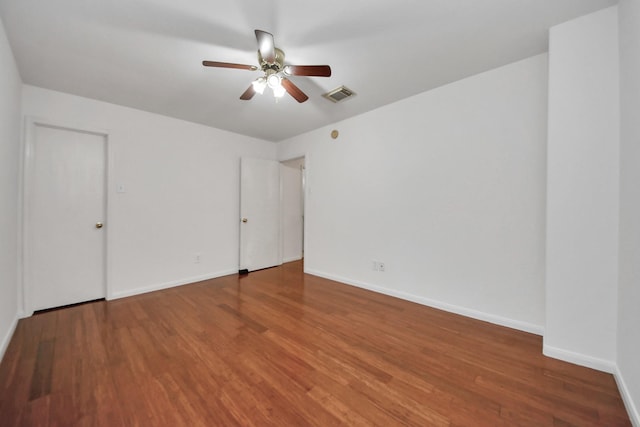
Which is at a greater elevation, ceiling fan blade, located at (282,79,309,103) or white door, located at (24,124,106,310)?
ceiling fan blade, located at (282,79,309,103)

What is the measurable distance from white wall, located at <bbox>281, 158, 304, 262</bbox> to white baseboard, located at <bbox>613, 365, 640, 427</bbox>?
421 centimetres

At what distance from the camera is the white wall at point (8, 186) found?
1.77 m

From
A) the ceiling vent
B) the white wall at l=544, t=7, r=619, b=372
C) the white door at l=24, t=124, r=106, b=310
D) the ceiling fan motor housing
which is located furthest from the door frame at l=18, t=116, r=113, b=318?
the white wall at l=544, t=7, r=619, b=372

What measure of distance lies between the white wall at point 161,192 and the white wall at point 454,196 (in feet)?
6.21

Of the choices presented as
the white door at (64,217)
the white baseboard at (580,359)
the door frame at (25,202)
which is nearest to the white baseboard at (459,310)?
the white baseboard at (580,359)

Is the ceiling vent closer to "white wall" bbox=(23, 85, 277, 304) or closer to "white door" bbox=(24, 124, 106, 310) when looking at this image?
"white wall" bbox=(23, 85, 277, 304)

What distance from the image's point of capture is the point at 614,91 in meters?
1.59

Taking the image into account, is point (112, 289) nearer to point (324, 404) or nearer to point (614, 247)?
point (324, 404)

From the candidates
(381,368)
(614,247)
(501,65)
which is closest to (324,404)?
(381,368)

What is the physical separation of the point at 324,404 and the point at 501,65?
3065mm

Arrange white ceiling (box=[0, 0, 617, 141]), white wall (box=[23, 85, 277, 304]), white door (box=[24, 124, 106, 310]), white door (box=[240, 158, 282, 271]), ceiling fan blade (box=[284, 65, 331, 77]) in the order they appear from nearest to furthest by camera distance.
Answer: white ceiling (box=[0, 0, 617, 141]) → ceiling fan blade (box=[284, 65, 331, 77]) → white door (box=[24, 124, 106, 310]) → white wall (box=[23, 85, 277, 304]) → white door (box=[240, 158, 282, 271])

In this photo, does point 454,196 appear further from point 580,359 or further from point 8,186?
point 8,186

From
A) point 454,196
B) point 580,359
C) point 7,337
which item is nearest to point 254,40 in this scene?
point 454,196

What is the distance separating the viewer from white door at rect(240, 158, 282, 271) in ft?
13.5
